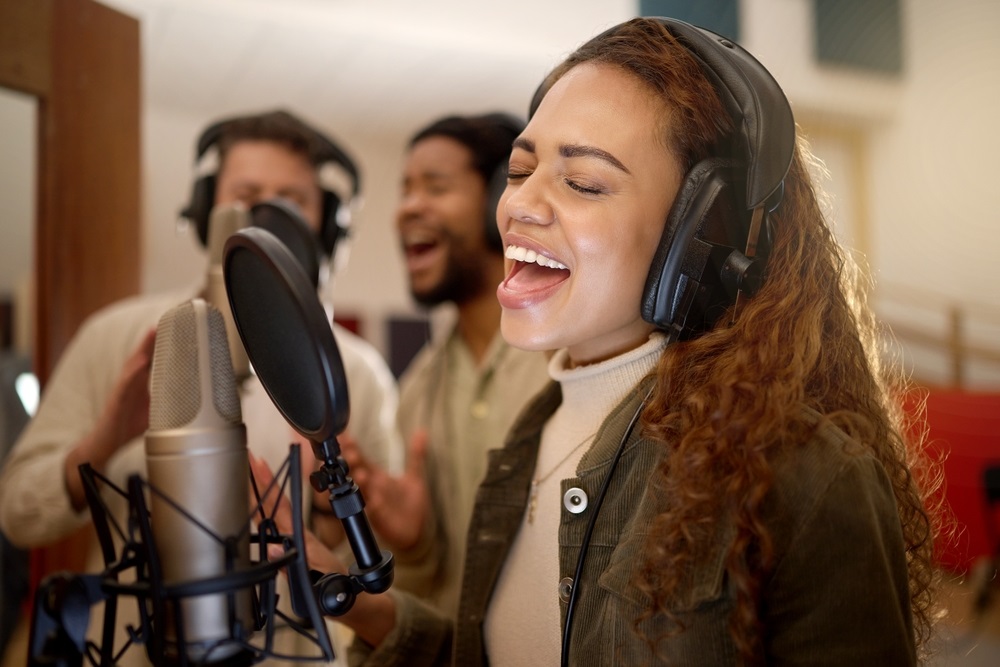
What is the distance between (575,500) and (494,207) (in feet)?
3.15

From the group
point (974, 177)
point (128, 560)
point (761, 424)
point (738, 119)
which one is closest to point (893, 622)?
point (761, 424)

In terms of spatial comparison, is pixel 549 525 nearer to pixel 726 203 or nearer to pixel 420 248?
pixel 726 203

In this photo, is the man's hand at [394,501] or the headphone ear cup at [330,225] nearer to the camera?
the man's hand at [394,501]

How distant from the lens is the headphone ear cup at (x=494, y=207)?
162 cm

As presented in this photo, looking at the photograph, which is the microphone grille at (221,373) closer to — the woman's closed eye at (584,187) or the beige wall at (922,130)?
the woman's closed eye at (584,187)

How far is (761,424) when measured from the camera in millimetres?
736

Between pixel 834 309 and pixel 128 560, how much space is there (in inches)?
29.3

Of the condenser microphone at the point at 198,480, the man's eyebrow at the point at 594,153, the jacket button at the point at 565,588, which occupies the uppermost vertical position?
the man's eyebrow at the point at 594,153

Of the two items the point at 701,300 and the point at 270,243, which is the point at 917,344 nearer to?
the point at 701,300

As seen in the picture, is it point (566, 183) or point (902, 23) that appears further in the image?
point (902, 23)

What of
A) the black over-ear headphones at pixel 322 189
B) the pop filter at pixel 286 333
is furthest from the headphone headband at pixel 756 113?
the black over-ear headphones at pixel 322 189

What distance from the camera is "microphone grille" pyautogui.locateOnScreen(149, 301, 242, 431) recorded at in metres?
0.61

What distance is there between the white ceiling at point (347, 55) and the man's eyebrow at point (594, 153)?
2067 mm

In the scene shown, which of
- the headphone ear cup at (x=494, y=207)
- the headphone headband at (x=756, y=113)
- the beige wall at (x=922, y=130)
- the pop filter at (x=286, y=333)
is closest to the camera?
the pop filter at (x=286, y=333)
